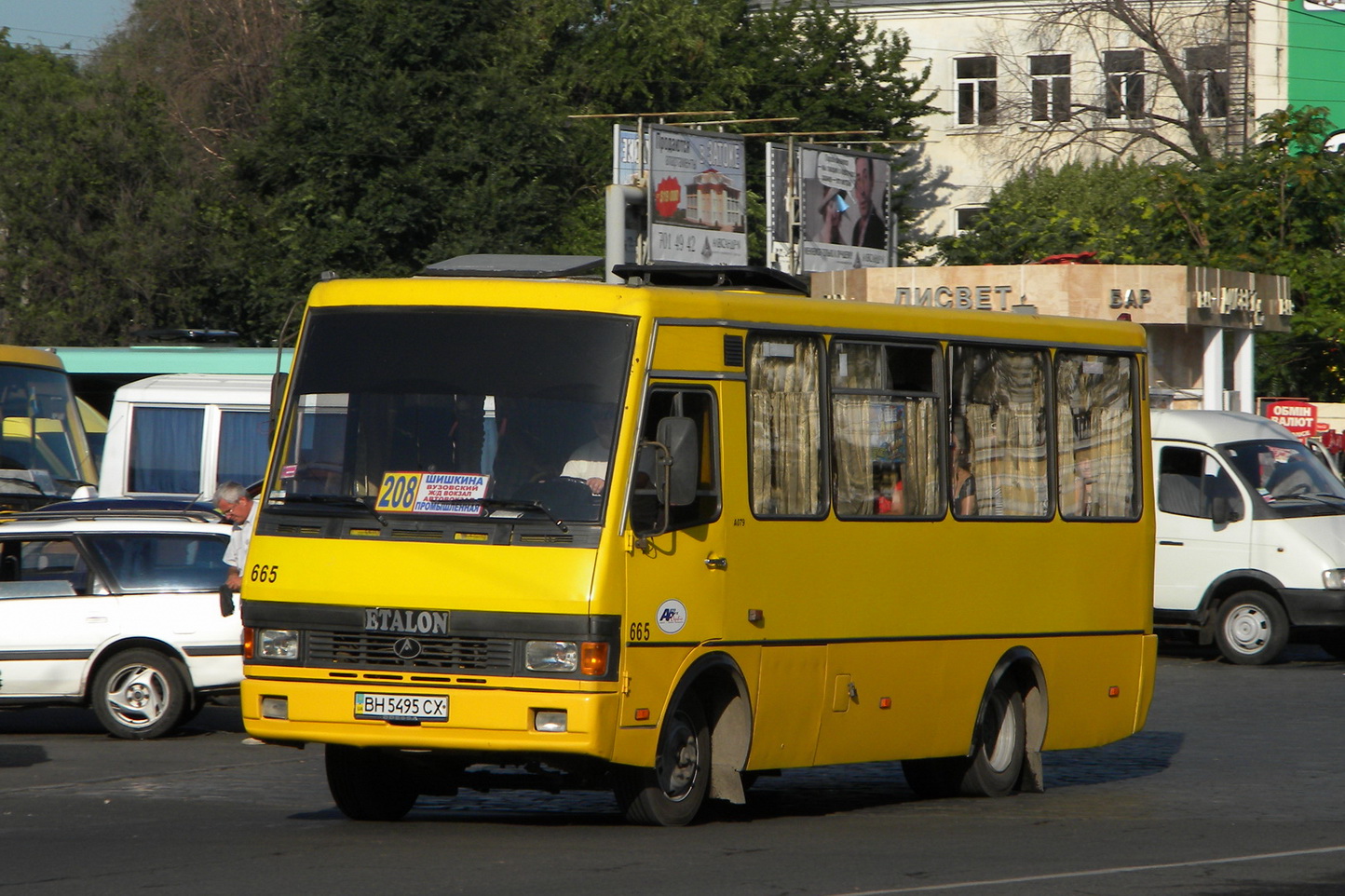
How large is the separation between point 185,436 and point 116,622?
11.5 m

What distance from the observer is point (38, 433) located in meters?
21.5

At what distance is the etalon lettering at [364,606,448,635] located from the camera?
8758mm

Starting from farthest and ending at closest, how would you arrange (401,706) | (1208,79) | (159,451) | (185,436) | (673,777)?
(1208,79), (159,451), (185,436), (673,777), (401,706)

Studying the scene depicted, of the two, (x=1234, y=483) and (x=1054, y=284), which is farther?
(x=1054, y=284)

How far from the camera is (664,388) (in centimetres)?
917

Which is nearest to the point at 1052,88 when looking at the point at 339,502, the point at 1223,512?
the point at 1223,512

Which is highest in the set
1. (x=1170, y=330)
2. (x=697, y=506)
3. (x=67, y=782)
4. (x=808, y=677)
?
(x=1170, y=330)

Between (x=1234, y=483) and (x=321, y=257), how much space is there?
25217 mm

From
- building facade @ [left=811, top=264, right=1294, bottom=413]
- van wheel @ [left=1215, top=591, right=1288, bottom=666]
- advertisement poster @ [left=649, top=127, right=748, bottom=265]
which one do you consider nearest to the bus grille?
van wheel @ [left=1215, top=591, right=1288, bottom=666]

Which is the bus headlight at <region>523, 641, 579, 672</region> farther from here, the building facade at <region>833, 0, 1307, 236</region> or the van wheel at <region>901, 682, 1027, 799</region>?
the building facade at <region>833, 0, 1307, 236</region>

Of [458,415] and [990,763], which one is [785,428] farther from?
[990,763]

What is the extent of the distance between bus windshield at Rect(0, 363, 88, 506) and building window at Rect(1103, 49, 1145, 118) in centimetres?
3401

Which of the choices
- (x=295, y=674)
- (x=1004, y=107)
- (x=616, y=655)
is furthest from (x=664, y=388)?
(x=1004, y=107)

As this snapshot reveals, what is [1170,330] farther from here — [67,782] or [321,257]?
[67,782]
